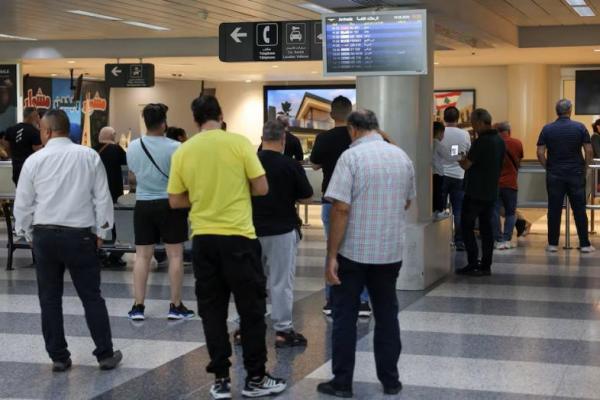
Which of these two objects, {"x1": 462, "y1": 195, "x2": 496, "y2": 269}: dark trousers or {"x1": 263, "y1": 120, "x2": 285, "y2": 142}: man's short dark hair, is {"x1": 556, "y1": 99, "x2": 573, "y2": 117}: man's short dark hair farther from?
{"x1": 263, "y1": 120, "x2": 285, "y2": 142}: man's short dark hair

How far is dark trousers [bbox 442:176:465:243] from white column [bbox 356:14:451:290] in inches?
116

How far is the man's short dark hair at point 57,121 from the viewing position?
24.5 feet

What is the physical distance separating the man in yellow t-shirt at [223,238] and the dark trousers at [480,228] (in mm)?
6199

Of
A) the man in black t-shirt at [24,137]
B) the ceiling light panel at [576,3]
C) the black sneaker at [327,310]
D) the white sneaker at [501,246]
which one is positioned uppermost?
the ceiling light panel at [576,3]

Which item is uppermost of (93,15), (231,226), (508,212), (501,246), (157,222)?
(93,15)

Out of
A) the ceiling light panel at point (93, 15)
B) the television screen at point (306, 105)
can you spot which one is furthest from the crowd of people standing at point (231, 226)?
the television screen at point (306, 105)

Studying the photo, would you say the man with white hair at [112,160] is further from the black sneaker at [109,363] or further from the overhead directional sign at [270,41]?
the black sneaker at [109,363]

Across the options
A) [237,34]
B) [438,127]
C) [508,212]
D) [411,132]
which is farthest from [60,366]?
[508,212]

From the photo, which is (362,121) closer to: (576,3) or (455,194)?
(455,194)

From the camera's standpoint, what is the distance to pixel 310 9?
1535cm

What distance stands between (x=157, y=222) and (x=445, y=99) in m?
21.6

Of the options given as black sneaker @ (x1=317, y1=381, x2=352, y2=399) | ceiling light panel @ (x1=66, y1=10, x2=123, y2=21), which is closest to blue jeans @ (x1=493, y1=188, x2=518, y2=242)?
ceiling light panel @ (x1=66, y1=10, x2=123, y2=21)

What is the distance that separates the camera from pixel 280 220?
26.6 feet

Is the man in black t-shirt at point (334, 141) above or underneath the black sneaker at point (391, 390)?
above
